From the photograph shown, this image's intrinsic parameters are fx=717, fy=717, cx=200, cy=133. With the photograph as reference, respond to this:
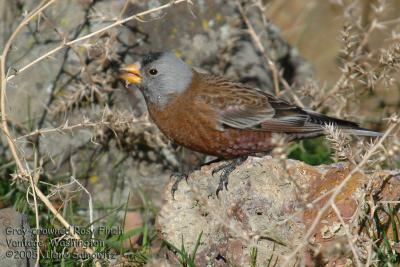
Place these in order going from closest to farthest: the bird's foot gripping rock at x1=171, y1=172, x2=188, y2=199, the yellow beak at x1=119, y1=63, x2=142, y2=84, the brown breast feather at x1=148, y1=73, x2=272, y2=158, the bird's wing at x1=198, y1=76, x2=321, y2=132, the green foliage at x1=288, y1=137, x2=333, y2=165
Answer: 1. the bird's foot gripping rock at x1=171, y1=172, x2=188, y2=199
2. the brown breast feather at x1=148, y1=73, x2=272, y2=158
3. the bird's wing at x1=198, y1=76, x2=321, y2=132
4. the yellow beak at x1=119, y1=63, x2=142, y2=84
5. the green foliage at x1=288, y1=137, x2=333, y2=165

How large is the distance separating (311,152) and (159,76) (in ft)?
5.80

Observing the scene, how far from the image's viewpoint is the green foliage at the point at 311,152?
242 inches

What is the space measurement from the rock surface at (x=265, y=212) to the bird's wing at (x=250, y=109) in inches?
43.0

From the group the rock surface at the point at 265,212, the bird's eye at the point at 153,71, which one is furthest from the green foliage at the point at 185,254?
the bird's eye at the point at 153,71

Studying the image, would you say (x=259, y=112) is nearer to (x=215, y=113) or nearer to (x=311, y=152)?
(x=215, y=113)

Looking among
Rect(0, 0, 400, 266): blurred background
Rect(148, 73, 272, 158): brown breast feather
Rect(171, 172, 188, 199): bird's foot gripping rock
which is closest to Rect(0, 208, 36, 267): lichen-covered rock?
Rect(171, 172, 188, 199): bird's foot gripping rock

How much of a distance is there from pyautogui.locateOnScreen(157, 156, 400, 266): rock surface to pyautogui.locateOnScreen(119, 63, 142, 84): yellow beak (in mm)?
1479

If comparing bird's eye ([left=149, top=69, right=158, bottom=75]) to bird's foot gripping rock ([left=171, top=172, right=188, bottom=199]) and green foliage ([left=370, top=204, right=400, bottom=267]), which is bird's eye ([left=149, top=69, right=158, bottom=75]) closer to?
bird's foot gripping rock ([left=171, top=172, right=188, bottom=199])

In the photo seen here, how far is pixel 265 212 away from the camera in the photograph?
164 inches

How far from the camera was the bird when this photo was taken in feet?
17.5

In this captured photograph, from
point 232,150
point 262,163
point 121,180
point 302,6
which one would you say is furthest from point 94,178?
point 302,6

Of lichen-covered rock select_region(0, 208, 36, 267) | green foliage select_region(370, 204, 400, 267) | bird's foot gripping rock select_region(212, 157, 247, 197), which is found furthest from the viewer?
bird's foot gripping rock select_region(212, 157, 247, 197)

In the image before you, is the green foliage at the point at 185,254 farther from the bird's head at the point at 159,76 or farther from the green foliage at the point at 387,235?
the bird's head at the point at 159,76

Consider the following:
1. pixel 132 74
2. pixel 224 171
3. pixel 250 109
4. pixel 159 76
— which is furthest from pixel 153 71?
pixel 224 171
